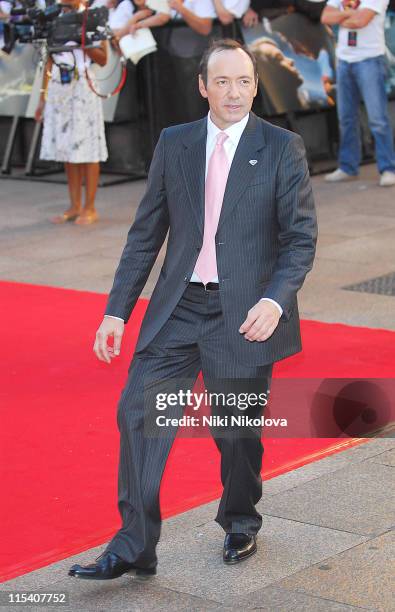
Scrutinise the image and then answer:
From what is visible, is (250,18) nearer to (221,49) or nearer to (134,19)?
(134,19)

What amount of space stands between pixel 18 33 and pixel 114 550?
805 cm

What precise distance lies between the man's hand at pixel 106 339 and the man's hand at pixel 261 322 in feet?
1.58

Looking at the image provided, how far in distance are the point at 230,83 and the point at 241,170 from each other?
11.1 inches

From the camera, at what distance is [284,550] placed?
15.2 feet

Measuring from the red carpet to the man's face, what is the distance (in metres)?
1.64

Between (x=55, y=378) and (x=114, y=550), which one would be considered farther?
(x=55, y=378)

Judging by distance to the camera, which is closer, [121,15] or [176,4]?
[176,4]

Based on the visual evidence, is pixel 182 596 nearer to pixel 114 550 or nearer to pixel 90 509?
pixel 114 550

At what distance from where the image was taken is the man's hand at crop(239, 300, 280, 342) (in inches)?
162

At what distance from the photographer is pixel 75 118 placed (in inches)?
444

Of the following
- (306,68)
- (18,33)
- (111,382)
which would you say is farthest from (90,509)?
(306,68)

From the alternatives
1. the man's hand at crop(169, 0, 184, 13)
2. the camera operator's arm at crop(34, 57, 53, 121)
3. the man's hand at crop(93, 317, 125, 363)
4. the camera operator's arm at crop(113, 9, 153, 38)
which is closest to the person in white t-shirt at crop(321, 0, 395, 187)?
the man's hand at crop(169, 0, 184, 13)

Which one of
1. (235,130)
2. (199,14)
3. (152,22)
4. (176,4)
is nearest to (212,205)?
(235,130)

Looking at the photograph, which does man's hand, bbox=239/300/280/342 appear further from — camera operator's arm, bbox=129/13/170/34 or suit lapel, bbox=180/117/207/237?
camera operator's arm, bbox=129/13/170/34
